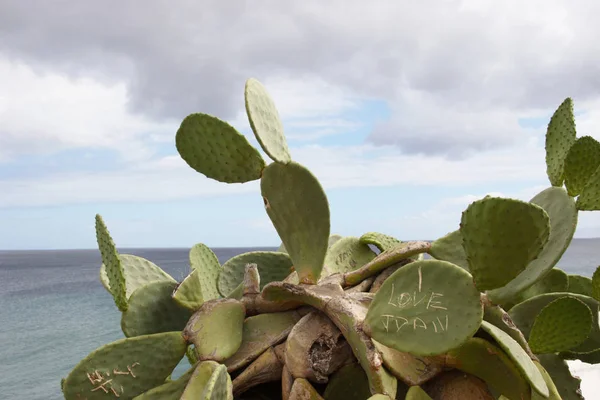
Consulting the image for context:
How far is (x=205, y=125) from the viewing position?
1.59 metres

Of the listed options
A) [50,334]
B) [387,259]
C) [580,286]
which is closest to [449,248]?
[387,259]

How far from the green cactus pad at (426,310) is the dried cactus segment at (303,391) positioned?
20cm

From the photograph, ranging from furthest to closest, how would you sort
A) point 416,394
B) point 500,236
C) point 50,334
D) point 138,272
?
point 50,334
point 138,272
point 416,394
point 500,236

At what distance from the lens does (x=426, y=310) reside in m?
1.24

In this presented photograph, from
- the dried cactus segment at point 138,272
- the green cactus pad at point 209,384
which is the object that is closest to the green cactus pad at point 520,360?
the green cactus pad at point 209,384

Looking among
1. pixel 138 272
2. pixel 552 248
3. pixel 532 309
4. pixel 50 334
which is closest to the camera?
pixel 552 248

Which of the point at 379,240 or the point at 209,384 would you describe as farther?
the point at 379,240

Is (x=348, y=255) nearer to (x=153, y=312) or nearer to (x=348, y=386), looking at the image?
(x=348, y=386)

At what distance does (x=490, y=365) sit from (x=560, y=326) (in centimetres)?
32

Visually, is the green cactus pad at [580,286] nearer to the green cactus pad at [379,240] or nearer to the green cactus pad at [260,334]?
the green cactus pad at [379,240]

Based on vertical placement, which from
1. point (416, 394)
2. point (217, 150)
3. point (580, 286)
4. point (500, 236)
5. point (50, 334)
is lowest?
point (50, 334)

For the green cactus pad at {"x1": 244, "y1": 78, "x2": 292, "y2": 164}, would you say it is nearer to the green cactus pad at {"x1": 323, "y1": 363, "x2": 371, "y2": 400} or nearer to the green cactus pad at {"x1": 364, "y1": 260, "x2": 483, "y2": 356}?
the green cactus pad at {"x1": 364, "y1": 260, "x2": 483, "y2": 356}

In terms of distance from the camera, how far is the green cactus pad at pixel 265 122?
1.47 m

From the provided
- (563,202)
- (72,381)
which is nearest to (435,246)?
(563,202)
